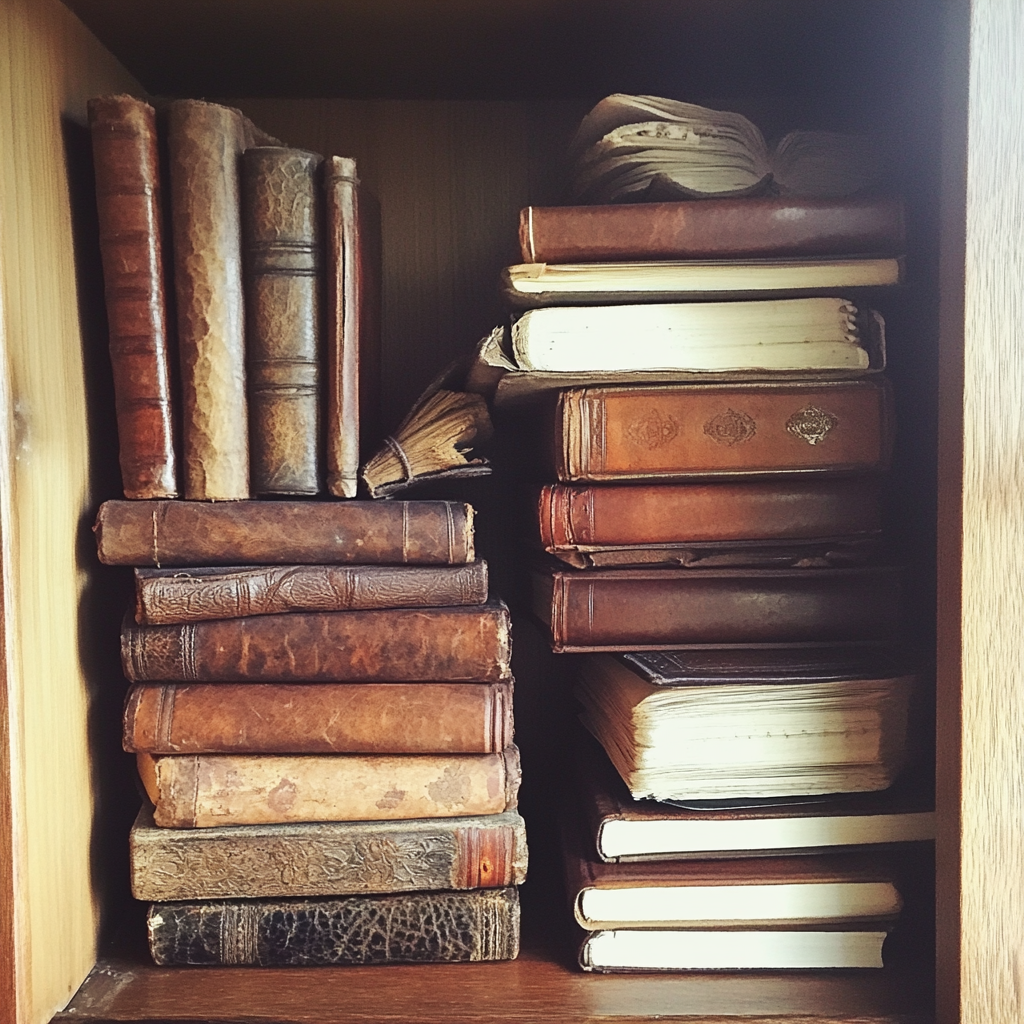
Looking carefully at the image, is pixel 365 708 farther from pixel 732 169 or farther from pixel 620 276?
pixel 732 169

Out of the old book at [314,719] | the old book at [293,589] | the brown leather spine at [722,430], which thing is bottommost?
the old book at [314,719]

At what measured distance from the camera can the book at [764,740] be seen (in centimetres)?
67

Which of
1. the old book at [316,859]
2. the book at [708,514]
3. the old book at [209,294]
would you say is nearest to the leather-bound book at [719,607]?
the book at [708,514]

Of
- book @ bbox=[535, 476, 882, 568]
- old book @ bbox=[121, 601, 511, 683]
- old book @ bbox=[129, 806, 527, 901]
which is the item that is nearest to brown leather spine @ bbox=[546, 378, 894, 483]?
book @ bbox=[535, 476, 882, 568]

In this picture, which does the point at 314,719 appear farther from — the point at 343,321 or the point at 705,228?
the point at 705,228

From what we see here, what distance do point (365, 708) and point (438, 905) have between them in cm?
15

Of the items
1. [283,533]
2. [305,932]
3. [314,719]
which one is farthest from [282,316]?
[305,932]

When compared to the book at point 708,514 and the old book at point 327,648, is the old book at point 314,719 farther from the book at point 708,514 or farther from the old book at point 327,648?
the book at point 708,514

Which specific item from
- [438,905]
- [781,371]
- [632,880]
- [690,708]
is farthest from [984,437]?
[438,905]

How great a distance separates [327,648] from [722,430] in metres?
0.32

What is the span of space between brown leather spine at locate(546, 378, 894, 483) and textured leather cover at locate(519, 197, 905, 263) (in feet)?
0.32

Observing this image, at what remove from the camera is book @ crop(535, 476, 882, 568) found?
2.27ft

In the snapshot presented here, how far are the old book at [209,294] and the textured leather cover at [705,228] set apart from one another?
0.21 m

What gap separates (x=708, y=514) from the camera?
27.3 inches
